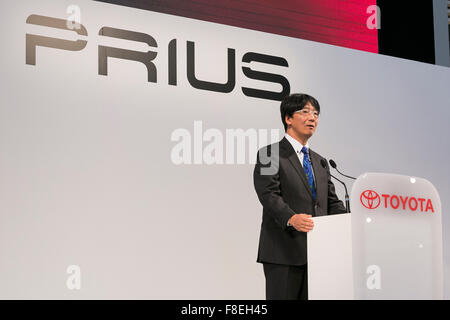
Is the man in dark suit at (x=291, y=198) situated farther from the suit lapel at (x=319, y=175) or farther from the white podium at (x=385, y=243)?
the white podium at (x=385, y=243)

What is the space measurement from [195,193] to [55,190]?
93 cm

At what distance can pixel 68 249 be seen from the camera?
4.06 metres

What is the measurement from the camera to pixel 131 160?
434 cm

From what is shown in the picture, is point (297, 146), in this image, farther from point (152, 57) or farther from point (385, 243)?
point (152, 57)

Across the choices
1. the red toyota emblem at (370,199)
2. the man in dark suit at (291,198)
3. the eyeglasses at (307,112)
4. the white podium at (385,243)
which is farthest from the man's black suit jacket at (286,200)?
the red toyota emblem at (370,199)

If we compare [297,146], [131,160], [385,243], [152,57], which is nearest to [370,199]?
[385,243]

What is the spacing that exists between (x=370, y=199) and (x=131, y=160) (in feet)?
6.21

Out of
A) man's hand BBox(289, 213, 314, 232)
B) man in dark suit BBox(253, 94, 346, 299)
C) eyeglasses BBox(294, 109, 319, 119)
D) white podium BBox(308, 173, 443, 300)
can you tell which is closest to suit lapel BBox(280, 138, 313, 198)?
man in dark suit BBox(253, 94, 346, 299)

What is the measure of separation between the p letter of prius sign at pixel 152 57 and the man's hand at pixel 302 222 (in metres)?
1.64

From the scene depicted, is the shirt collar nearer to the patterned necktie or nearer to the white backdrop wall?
the patterned necktie


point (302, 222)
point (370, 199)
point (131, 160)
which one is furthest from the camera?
point (131, 160)

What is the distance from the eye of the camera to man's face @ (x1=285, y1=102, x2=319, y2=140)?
3732 millimetres

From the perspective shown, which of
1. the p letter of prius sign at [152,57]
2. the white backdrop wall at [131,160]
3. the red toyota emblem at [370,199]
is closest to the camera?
the red toyota emblem at [370,199]

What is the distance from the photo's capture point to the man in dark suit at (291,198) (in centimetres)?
343
